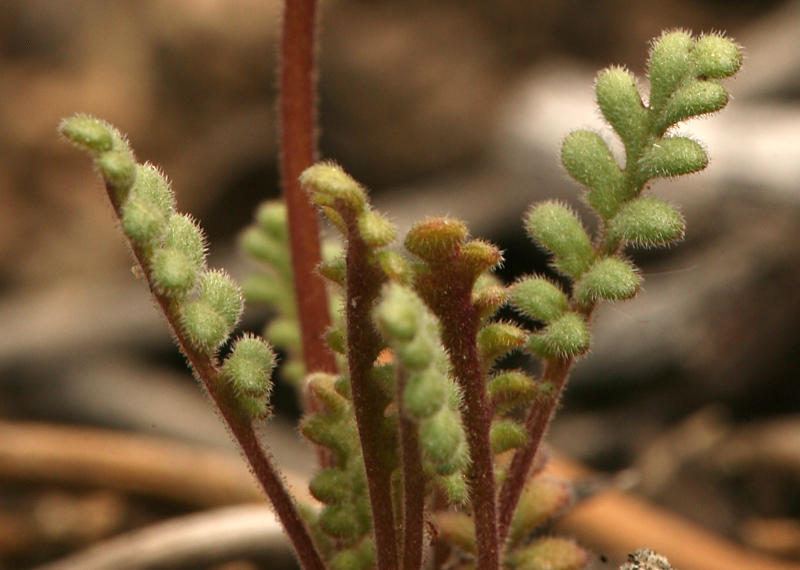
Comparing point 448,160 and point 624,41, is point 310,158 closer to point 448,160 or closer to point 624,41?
point 448,160

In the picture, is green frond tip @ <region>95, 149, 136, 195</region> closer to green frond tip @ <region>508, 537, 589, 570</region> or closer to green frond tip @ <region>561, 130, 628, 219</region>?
green frond tip @ <region>561, 130, 628, 219</region>

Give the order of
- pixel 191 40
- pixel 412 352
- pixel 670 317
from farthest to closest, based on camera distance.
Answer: pixel 191 40, pixel 670 317, pixel 412 352

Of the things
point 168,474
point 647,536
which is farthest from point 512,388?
point 168,474

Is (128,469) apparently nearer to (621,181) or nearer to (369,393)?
(369,393)

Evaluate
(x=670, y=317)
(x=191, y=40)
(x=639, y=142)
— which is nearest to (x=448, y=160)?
(x=191, y=40)

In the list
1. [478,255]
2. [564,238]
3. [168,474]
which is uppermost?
[168,474]

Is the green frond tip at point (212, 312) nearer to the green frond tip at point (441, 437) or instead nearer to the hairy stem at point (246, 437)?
the hairy stem at point (246, 437)
